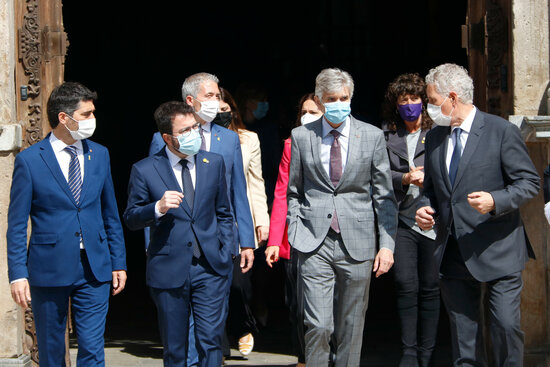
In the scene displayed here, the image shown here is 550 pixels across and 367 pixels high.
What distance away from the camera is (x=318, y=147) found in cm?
597

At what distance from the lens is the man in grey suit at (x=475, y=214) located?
5.46m

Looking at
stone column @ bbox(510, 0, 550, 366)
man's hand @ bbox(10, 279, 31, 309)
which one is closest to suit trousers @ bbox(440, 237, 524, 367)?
stone column @ bbox(510, 0, 550, 366)

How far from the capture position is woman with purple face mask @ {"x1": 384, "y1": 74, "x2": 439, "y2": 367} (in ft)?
21.4

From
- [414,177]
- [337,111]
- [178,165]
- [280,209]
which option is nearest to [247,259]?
[280,209]

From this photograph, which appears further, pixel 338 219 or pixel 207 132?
pixel 207 132

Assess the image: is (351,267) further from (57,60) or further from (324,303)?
(57,60)

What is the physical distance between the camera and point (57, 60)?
7.16 meters

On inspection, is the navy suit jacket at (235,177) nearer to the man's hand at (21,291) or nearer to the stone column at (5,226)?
the stone column at (5,226)

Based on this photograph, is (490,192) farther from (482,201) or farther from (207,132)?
(207,132)

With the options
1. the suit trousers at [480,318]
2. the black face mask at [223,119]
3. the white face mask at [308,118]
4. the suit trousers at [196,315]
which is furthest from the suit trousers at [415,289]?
the black face mask at [223,119]

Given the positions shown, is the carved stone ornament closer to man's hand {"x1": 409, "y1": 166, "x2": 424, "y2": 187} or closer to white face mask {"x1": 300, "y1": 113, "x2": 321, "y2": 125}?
white face mask {"x1": 300, "y1": 113, "x2": 321, "y2": 125}

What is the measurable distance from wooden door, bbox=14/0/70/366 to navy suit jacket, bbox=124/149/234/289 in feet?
4.67

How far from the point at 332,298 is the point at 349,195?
60 cm

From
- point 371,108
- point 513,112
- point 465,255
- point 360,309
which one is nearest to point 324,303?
point 360,309
